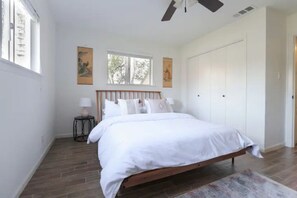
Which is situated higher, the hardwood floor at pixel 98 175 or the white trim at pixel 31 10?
the white trim at pixel 31 10

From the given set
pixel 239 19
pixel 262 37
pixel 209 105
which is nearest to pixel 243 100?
pixel 209 105

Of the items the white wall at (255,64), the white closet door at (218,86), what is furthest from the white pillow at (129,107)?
the white wall at (255,64)

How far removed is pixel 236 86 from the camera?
10.9 feet

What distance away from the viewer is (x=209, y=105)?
4039mm

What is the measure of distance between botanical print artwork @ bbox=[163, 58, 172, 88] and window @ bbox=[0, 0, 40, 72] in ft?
10.9

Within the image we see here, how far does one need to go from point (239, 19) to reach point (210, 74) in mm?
1315

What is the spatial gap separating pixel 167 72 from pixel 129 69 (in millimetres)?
1220

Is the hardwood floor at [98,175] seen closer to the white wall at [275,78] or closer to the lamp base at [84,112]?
the white wall at [275,78]

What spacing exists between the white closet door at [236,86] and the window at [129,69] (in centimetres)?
212

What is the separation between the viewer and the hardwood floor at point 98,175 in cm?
168

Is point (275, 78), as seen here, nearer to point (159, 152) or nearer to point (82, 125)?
point (159, 152)

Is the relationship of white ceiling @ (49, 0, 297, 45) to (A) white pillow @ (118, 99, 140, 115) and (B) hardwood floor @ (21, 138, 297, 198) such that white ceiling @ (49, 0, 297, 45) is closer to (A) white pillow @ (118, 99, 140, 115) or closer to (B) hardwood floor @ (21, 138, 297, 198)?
(A) white pillow @ (118, 99, 140, 115)

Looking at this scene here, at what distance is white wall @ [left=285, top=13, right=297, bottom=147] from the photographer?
3012mm

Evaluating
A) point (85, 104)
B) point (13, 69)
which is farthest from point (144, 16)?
point (13, 69)
